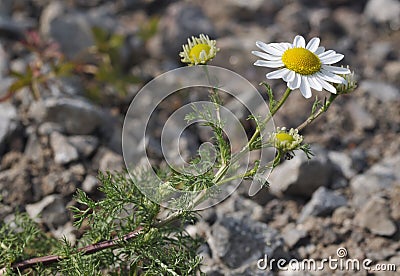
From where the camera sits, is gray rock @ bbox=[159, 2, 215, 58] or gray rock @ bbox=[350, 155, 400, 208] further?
gray rock @ bbox=[159, 2, 215, 58]

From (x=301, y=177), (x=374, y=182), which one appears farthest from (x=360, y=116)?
(x=301, y=177)

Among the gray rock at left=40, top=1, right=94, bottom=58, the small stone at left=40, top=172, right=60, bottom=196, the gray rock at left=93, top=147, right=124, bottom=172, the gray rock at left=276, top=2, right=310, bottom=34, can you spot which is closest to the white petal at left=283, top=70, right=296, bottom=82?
the gray rock at left=93, top=147, right=124, bottom=172

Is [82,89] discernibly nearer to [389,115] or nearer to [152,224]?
[152,224]

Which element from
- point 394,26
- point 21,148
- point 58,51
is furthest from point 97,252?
point 394,26

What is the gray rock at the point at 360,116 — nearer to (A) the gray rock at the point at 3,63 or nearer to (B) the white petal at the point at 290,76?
(B) the white petal at the point at 290,76

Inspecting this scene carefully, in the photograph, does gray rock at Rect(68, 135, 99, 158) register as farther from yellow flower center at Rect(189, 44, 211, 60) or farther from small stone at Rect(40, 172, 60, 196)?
yellow flower center at Rect(189, 44, 211, 60)

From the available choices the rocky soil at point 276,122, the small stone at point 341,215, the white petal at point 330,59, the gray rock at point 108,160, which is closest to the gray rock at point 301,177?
the rocky soil at point 276,122
